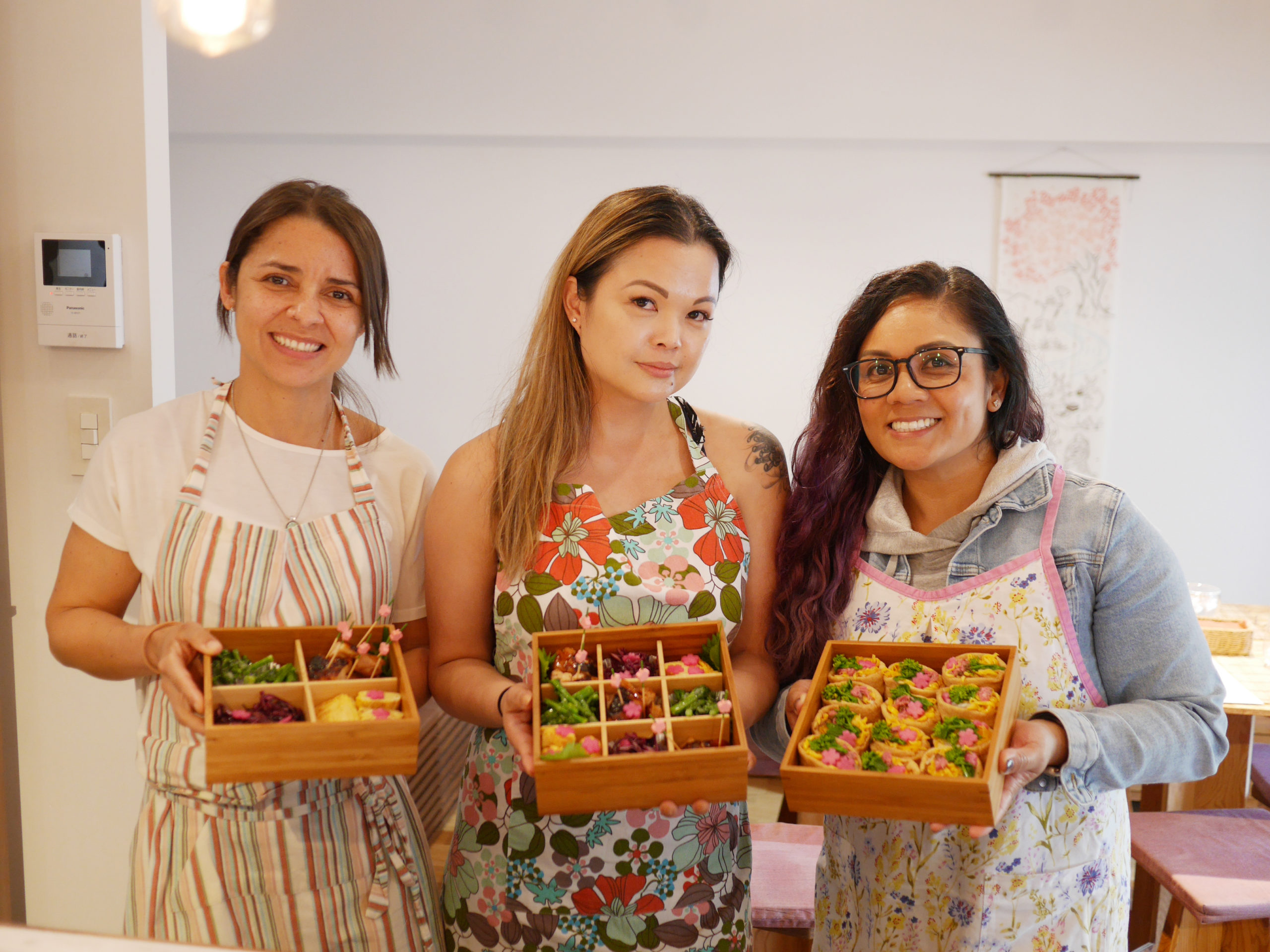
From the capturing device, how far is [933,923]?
4.75 ft

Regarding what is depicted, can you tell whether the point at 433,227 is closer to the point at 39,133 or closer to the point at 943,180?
the point at 943,180

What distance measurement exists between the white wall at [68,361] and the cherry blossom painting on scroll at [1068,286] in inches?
159

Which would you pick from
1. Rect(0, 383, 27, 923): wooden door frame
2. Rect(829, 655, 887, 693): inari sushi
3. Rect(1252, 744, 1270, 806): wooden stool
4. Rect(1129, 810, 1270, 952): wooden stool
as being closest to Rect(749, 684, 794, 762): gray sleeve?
Rect(829, 655, 887, 693): inari sushi

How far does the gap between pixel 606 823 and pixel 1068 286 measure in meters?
4.28

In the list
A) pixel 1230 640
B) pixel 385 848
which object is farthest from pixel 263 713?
pixel 1230 640

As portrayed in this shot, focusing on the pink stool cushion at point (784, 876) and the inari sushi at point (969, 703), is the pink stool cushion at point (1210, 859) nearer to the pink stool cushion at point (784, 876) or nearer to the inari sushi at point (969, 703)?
the pink stool cushion at point (784, 876)

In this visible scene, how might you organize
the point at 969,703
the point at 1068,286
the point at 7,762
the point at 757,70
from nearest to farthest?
the point at 969,703
the point at 7,762
the point at 757,70
the point at 1068,286

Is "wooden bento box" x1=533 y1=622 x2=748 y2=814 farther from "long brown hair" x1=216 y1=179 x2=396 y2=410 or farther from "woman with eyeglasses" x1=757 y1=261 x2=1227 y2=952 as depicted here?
"long brown hair" x1=216 y1=179 x2=396 y2=410

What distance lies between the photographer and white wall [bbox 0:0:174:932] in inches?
74.5

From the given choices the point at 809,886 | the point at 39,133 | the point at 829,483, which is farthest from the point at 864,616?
the point at 39,133

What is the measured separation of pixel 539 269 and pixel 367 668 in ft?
12.7

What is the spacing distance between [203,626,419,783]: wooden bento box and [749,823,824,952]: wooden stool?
1.02m

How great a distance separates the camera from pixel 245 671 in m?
1.26

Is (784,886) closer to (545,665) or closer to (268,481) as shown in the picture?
(545,665)
